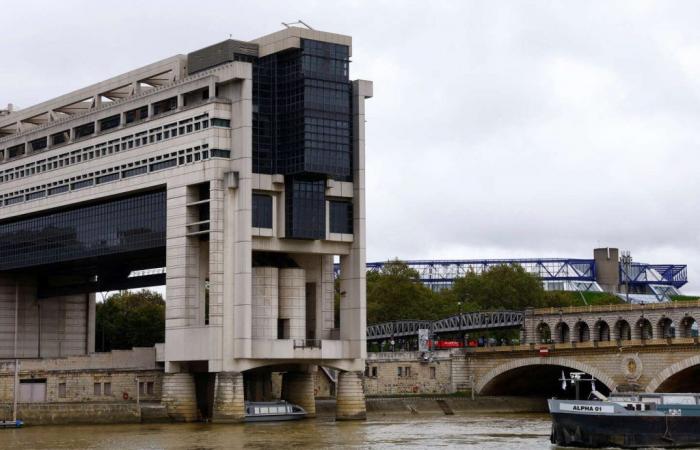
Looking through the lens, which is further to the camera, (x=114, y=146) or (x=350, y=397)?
(x=114, y=146)

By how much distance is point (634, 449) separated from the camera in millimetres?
93125

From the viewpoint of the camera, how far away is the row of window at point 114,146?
5059 inches

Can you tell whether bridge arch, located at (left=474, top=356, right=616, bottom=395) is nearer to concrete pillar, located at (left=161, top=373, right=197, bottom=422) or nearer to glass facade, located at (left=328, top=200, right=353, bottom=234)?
glass facade, located at (left=328, top=200, right=353, bottom=234)

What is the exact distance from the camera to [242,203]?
125 metres

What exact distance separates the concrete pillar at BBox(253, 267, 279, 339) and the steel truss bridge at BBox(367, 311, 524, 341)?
166ft

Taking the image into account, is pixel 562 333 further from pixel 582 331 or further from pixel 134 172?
pixel 134 172

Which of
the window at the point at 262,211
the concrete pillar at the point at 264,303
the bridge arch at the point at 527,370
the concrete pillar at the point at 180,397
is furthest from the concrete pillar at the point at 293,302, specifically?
the bridge arch at the point at 527,370

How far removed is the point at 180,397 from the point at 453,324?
64527mm

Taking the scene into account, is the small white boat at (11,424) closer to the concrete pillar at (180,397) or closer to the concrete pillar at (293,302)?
the concrete pillar at (180,397)

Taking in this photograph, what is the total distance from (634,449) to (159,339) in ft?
371

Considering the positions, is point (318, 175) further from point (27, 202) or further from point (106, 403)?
point (27, 202)

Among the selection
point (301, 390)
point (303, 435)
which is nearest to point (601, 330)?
point (301, 390)

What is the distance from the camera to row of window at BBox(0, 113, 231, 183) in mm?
128500

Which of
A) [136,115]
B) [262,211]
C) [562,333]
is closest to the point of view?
[262,211]
